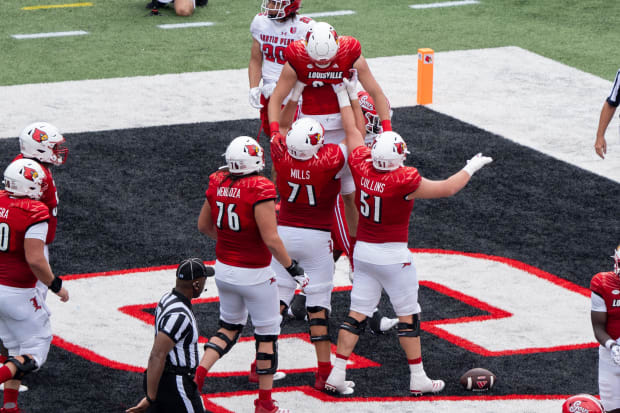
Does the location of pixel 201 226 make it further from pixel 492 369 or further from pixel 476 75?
pixel 476 75

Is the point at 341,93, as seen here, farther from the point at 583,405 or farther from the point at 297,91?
the point at 583,405

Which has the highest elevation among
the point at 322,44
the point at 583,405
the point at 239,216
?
the point at 322,44

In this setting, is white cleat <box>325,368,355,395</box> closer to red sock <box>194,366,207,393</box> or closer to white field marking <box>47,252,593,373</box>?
white field marking <box>47,252,593,373</box>

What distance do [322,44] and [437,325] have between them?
2707 millimetres

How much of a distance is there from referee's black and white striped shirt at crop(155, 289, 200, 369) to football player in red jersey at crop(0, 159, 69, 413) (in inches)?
46.7

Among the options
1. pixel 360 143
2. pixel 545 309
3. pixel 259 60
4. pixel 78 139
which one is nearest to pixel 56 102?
pixel 78 139

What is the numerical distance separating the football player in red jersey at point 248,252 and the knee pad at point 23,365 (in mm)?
1212

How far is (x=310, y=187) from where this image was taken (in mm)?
8914

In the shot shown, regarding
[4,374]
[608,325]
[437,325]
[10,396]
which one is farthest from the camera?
[437,325]

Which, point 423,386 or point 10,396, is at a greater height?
point 10,396

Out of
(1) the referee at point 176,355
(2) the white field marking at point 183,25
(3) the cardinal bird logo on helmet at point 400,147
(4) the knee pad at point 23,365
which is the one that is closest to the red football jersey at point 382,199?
(3) the cardinal bird logo on helmet at point 400,147

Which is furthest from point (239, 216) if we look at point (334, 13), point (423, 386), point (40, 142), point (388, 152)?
point (334, 13)

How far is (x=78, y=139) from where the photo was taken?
14828mm

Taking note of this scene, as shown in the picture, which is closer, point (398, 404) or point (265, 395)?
point (265, 395)
